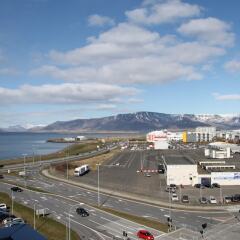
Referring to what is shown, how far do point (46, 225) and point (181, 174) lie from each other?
38926 mm

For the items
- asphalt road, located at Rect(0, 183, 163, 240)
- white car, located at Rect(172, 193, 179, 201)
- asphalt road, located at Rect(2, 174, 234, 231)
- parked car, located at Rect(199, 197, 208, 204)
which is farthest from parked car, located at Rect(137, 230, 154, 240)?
white car, located at Rect(172, 193, 179, 201)

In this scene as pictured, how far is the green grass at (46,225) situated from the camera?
146 feet

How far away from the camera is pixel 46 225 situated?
160 feet

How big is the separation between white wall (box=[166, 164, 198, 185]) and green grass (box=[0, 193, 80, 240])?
33.1 meters

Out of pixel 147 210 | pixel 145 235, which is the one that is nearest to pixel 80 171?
pixel 147 210

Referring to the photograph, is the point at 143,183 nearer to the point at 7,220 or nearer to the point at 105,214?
the point at 105,214

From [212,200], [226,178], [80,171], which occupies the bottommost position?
[212,200]

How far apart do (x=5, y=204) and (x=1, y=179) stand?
107ft

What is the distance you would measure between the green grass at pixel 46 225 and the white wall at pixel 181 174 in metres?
33.1

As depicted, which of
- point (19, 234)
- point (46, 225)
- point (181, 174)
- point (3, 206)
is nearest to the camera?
point (19, 234)

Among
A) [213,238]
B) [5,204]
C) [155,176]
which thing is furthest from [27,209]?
[155,176]

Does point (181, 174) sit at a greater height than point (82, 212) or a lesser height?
greater

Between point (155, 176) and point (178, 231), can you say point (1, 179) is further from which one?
point (178, 231)

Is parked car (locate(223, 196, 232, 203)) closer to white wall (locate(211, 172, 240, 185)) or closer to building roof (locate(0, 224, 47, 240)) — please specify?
white wall (locate(211, 172, 240, 185))
